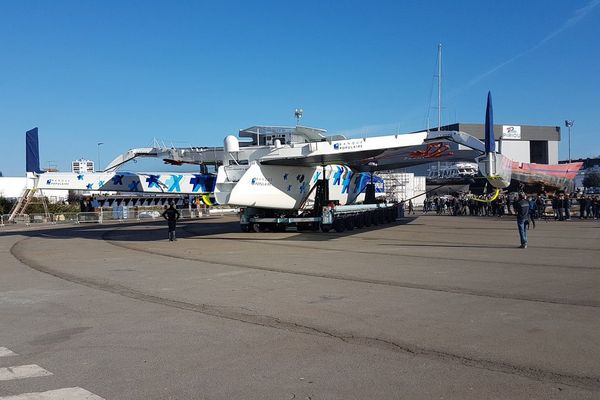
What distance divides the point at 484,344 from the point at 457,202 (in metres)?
37.8

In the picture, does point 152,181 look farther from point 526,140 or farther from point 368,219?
point 526,140

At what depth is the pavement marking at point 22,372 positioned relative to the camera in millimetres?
5613

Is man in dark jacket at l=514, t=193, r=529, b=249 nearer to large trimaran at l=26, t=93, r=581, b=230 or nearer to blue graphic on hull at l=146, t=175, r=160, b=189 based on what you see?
large trimaran at l=26, t=93, r=581, b=230

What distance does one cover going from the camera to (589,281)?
10.7 meters

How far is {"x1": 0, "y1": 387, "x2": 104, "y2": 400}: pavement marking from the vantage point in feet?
16.4

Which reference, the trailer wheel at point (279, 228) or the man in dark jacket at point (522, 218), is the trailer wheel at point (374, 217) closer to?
the trailer wheel at point (279, 228)

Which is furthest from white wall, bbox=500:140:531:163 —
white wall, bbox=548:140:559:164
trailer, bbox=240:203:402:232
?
trailer, bbox=240:203:402:232

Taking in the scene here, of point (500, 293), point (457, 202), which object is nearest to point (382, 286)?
point (500, 293)

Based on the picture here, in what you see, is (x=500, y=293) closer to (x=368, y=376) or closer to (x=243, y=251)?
(x=368, y=376)

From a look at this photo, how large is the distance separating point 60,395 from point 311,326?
3.44 m

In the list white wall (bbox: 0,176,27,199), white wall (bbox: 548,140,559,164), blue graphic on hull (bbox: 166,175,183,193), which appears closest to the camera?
blue graphic on hull (bbox: 166,175,183,193)

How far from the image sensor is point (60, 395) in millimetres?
5059

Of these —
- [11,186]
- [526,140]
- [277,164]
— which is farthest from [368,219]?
[526,140]

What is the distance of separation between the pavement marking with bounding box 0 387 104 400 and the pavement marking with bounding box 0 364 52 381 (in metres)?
0.58
